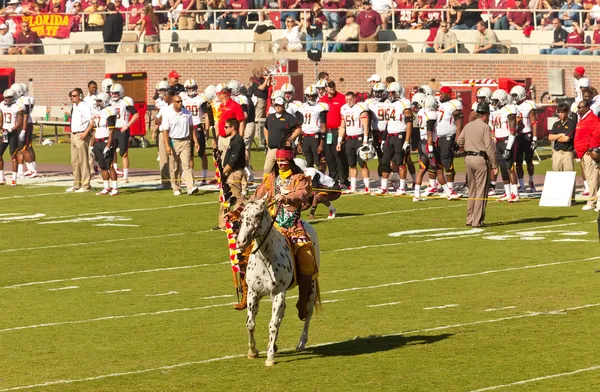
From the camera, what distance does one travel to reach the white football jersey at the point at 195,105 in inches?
1194

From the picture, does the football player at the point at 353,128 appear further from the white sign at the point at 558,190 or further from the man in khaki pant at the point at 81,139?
the man in khaki pant at the point at 81,139

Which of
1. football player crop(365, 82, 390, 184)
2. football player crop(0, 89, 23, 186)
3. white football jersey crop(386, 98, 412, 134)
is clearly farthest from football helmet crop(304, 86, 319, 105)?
football player crop(0, 89, 23, 186)

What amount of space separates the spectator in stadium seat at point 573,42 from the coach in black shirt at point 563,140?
12.6 m

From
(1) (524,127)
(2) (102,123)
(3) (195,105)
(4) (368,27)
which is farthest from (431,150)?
(4) (368,27)

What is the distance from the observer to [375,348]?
46.4ft

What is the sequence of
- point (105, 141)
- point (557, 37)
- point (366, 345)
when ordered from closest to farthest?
point (366, 345) < point (105, 141) < point (557, 37)

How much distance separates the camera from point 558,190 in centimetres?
2595

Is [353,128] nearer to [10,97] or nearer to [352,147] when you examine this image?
[352,147]

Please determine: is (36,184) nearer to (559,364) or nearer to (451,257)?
(451,257)

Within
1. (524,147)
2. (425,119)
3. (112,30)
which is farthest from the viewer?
(112,30)

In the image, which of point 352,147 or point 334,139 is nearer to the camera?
point 352,147

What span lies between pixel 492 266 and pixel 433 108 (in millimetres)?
8283

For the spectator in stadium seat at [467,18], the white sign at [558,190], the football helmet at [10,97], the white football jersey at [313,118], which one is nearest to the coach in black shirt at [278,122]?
the white football jersey at [313,118]

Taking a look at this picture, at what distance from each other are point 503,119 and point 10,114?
37.0ft
